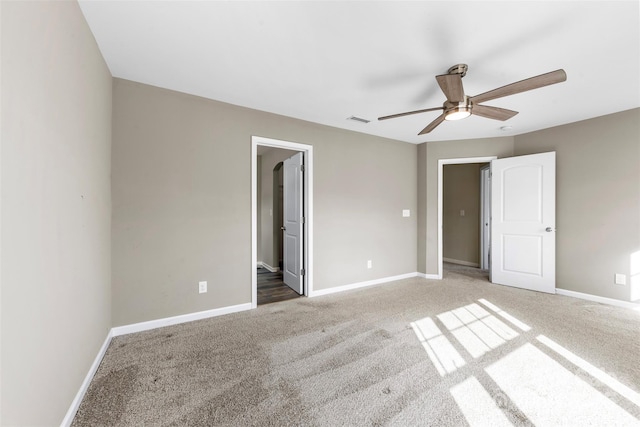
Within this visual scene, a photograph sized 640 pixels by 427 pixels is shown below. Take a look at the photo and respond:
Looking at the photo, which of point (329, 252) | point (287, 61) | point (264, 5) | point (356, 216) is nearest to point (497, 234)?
point (356, 216)

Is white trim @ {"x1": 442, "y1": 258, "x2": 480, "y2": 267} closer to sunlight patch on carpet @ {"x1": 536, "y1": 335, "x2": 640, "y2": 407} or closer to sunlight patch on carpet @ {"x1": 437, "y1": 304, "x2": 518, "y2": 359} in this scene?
sunlight patch on carpet @ {"x1": 437, "y1": 304, "x2": 518, "y2": 359}

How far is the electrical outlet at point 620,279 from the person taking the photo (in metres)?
3.17

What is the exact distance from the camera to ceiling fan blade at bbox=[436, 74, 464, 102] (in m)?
1.85

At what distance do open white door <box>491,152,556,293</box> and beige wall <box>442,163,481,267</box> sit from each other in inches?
54.3

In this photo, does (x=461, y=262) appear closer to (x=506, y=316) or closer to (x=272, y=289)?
(x=506, y=316)

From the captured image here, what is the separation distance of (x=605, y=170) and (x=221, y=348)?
194 inches

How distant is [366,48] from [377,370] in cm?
240

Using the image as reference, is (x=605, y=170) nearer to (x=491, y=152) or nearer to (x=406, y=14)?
(x=491, y=152)

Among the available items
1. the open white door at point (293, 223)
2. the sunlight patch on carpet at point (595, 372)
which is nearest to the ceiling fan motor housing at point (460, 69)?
the open white door at point (293, 223)

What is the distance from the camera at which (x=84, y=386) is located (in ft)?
5.34

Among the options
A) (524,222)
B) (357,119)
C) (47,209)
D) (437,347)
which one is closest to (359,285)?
(437,347)

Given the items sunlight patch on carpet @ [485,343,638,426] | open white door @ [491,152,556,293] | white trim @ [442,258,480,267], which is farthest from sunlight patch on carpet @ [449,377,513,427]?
white trim @ [442,258,480,267]

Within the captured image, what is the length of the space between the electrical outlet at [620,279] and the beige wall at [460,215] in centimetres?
225

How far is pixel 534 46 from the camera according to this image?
1.93m
